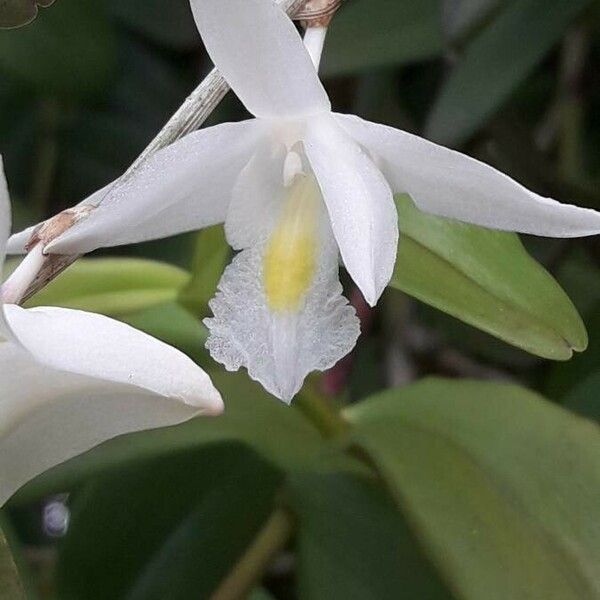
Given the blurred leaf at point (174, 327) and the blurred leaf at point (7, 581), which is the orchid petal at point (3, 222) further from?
the blurred leaf at point (174, 327)

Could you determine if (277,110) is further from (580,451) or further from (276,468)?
(276,468)

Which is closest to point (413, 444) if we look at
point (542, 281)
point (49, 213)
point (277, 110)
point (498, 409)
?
point (498, 409)

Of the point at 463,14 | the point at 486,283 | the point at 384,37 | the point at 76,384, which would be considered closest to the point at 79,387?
the point at 76,384

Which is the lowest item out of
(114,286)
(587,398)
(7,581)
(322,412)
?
(587,398)

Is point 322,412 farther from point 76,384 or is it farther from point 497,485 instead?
point 76,384

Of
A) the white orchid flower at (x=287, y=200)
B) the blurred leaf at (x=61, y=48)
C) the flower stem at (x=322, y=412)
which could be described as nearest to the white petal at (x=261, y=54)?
the white orchid flower at (x=287, y=200)

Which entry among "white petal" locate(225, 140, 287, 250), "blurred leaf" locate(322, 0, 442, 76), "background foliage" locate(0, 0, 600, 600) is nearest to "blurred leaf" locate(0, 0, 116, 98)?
"background foliage" locate(0, 0, 600, 600)

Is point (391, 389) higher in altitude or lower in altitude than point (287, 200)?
lower
